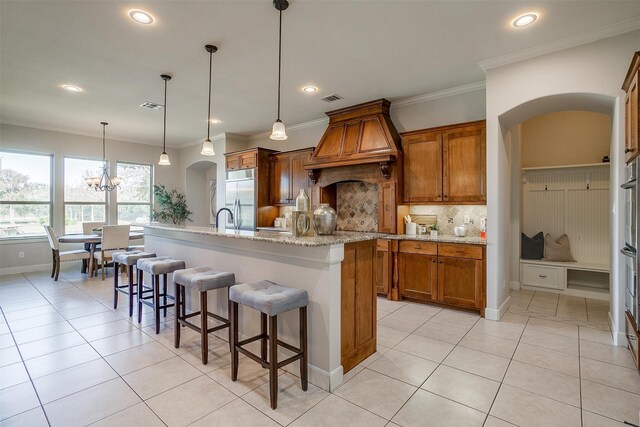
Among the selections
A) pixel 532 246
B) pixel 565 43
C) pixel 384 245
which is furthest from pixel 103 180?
pixel 532 246

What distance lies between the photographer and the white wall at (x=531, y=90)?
2998mm

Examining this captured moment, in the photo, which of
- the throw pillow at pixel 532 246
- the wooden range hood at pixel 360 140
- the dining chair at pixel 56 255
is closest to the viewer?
the wooden range hood at pixel 360 140

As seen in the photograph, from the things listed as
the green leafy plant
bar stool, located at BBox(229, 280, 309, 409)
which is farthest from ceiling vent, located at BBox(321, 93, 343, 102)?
the green leafy plant

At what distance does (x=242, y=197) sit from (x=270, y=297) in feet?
16.2

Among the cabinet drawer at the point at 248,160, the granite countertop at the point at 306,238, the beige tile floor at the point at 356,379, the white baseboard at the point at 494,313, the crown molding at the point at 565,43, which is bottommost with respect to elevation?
the beige tile floor at the point at 356,379

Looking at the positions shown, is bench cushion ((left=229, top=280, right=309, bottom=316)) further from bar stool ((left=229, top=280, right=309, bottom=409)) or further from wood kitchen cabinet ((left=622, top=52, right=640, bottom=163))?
wood kitchen cabinet ((left=622, top=52, right=640, bottom=163))

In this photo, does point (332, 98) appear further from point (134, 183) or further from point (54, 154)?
point (54, 154)

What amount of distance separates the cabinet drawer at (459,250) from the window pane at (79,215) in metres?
7.64

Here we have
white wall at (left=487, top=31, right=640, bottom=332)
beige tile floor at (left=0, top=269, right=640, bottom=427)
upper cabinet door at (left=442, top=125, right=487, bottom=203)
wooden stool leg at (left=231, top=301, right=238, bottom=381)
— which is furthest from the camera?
upper cabinet door at (left=442, top=125, right=487, bottom=203)

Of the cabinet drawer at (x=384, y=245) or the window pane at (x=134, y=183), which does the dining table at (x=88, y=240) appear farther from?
the cabinet drawer at (x=384, y=245)

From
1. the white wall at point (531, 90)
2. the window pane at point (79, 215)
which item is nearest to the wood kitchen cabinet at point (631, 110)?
the white wall at point (531, 90)

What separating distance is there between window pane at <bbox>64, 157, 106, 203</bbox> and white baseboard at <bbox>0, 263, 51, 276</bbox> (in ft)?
4.85

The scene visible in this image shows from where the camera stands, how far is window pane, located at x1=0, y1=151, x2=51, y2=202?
617cm

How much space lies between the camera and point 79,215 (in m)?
7.11
